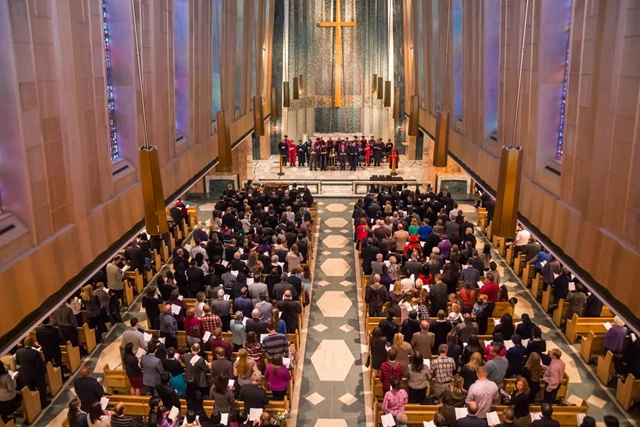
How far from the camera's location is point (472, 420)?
689cm

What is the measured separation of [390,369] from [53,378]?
5.58m

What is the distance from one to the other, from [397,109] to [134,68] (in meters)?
10.6

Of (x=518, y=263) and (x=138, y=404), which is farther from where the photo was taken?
(x=518, y=263)

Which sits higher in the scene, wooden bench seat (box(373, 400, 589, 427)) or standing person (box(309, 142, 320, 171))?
standing person (box(309, 142, 320, 171))

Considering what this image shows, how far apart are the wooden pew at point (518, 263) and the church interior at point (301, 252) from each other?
73mm

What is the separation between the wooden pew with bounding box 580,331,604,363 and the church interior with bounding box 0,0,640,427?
4cm

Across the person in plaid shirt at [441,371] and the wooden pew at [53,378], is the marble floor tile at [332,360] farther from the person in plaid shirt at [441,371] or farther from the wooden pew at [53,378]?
the wooden pew at [53,378]

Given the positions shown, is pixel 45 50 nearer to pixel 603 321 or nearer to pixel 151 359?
pixel 151 359

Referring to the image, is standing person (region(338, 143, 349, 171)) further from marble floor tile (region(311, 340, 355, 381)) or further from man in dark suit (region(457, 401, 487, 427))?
man in dark suit (region(457, 401, 487, 427))

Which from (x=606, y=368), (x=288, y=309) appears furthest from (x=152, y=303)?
(x=606, y=368)

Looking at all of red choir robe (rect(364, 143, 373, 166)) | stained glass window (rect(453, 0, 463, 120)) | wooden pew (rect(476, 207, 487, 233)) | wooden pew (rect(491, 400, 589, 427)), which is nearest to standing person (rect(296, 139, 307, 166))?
red choir robe (rect(364, 143, 373, 166))

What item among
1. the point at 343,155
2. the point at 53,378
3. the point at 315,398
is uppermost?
the point at 343,155

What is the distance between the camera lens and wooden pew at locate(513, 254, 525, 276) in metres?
14.4

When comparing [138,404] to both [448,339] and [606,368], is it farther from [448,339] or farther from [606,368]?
[606,368]
